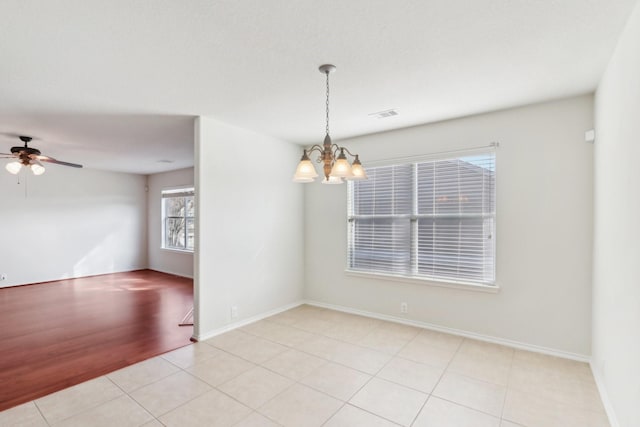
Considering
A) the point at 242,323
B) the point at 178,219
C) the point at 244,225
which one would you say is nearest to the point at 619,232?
the point at 244,225

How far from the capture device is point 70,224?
690cm

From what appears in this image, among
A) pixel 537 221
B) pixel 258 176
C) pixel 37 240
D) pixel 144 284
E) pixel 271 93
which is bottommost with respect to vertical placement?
pixel 144 284

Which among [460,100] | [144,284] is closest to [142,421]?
[460,100]

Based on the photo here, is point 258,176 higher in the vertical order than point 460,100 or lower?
lower

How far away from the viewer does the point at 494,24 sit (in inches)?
73.8

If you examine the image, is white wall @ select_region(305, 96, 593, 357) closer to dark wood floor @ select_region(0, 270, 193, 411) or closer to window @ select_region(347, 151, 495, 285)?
window @ select_region(347, 151, 495, 285)

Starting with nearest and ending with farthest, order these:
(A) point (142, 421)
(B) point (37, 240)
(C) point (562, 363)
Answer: (A) point (142, 421) → (C) point (562, 363) → (B) point (37, 240)

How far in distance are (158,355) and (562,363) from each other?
392 cm

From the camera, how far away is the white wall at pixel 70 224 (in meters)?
6.16

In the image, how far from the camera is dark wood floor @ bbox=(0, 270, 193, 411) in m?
2.74

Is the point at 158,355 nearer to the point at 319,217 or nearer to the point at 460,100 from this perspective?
the point at 319,217

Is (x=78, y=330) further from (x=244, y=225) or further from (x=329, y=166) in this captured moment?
(x=329, y=166)

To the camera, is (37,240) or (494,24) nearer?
(494,24)

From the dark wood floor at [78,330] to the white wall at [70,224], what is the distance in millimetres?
573
